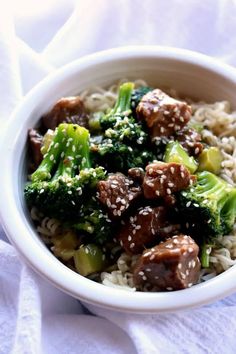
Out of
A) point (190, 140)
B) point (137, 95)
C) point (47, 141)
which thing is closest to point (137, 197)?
point (190, 140)

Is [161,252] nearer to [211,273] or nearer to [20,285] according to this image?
→ [211,273]

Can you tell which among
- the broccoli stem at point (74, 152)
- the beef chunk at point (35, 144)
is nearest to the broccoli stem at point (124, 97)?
the broccoli stem at point (74, 152)

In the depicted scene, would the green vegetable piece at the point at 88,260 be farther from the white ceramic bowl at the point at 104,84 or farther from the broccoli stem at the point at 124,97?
the broccoli stem at the point at 124,97

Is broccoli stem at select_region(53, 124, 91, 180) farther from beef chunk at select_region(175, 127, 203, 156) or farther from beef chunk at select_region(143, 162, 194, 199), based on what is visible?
beef chunk at select_region(175, 127, 203, 156)

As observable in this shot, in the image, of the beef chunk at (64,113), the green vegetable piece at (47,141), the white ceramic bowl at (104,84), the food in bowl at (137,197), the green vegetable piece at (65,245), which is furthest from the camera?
the beef chunk at (64,113)

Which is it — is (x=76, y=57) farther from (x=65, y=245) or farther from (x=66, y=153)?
(x=65, y=245)

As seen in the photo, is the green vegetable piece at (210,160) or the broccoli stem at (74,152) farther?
the green vegetable piece at (210,160)
